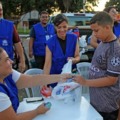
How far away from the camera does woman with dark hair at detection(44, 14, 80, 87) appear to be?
347 cm

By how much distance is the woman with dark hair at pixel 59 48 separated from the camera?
11.4 feet

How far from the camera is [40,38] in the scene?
562 centimetres

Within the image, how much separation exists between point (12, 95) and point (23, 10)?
31.4 m

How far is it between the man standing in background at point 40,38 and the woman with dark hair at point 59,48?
192 cm

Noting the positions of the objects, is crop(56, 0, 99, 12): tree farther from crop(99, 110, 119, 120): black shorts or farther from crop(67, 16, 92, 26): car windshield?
crop(99, 110, 119, 120): black shorts

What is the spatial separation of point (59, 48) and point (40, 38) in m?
2.14

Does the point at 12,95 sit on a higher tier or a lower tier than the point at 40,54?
higher

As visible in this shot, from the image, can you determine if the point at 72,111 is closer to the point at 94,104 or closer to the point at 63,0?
the point at 94,104

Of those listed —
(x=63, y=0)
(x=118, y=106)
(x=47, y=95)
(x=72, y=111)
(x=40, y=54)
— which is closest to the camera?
(x=72, y=111)

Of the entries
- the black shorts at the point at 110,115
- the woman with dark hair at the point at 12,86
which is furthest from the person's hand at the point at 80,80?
the black shorts at the point at 110,115

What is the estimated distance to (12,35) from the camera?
446 centimetres

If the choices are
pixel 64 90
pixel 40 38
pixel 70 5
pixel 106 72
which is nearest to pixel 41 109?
pixel 64 90

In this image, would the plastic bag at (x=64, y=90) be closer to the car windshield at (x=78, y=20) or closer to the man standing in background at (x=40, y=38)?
the man standing in background at (x=40, y=38)

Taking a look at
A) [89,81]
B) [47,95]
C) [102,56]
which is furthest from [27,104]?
[102,56]
